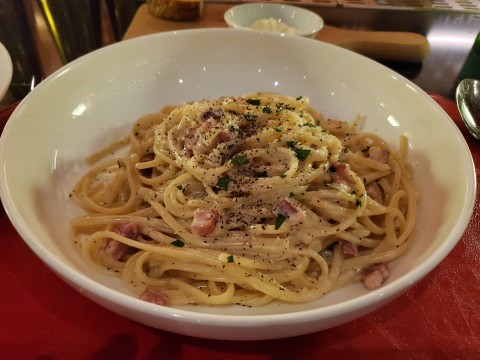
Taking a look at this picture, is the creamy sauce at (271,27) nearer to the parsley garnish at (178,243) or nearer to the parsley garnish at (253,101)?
the parsley garnish at (253,101)

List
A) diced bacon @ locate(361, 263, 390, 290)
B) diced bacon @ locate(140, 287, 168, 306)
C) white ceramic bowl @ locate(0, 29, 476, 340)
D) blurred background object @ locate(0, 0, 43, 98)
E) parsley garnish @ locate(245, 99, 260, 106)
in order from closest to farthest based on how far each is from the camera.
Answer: white ceramic bowl @ locate(0, 29, 476, 340) → diced bacon @ locate(140, 287, 168, 306) → diced bacon @ locate(361, 263, 390, 290) → parsley garnish @ locate(245, 99, 260, 106) → blurred background object @ locate(0, 0, 43, 98)

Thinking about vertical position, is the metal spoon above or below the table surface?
above

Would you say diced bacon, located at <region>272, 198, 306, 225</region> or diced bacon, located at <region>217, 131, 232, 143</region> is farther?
diced bacon, located at <region>217, 131, 232, 143</region>

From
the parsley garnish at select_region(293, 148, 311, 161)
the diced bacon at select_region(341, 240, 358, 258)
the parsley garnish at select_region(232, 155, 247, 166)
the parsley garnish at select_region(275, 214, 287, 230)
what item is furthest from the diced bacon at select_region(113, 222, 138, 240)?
the diced bacon at select_region(341, 240, 358, 258)

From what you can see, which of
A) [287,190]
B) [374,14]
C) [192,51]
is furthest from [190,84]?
[374,14]

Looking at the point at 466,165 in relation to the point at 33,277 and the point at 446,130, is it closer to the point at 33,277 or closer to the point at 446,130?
the point at 446,130

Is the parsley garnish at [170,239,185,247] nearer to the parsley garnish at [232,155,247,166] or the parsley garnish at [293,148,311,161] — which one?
the parsley garnish at [232,155,247,166]
